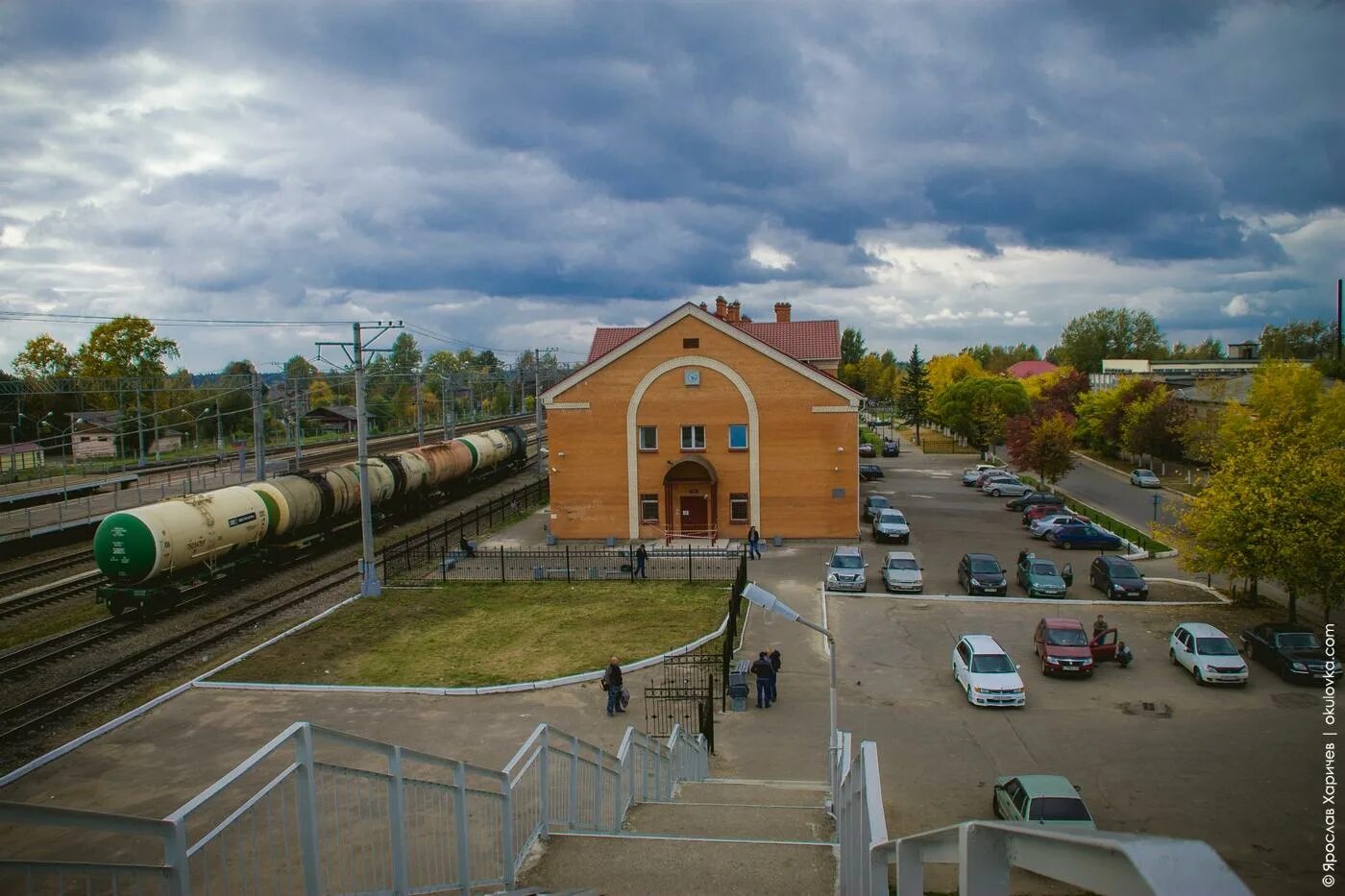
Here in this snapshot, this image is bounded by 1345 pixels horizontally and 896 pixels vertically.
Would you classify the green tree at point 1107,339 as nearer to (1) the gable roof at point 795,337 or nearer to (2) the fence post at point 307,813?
(1) the gable roof at point 795,337

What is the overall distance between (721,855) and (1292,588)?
22818mm

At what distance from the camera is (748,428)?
39.7 m

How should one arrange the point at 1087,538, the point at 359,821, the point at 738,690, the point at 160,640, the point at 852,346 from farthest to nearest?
1. the point at 852,346
2. the point at 1087,538
3. the point at 160,640
4. the point at 738,690
5. the point at 359,821

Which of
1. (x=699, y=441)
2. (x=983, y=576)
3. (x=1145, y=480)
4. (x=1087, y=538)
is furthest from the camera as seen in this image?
(x=1145, y=480)

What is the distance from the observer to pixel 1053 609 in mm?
28344

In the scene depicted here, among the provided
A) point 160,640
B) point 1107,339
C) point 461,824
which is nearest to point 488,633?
point 160,640

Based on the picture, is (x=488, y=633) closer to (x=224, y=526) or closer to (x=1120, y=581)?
(x=224, y=526)

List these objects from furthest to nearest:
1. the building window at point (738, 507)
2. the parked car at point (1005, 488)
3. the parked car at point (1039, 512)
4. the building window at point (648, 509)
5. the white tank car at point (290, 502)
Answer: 1. the parked car at point (1005, 488)
2. the parked car at point (1039, 512)
3. the building window at point (648, 509)
4. the building window at point (738, 507)
5. the white tank car at point (290, 502)

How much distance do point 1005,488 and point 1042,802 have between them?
44.5 m

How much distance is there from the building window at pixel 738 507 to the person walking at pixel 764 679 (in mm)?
19691

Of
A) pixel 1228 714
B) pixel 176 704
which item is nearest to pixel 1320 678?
pixel 1228 714

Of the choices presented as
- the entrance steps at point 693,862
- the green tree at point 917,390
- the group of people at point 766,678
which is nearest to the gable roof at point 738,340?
the group of people at point 766,678

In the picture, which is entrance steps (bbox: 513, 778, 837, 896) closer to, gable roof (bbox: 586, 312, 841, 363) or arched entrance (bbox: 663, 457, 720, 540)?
arched entrance (bbox: 663, 457, 720, 540)

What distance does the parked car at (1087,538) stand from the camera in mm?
38219
